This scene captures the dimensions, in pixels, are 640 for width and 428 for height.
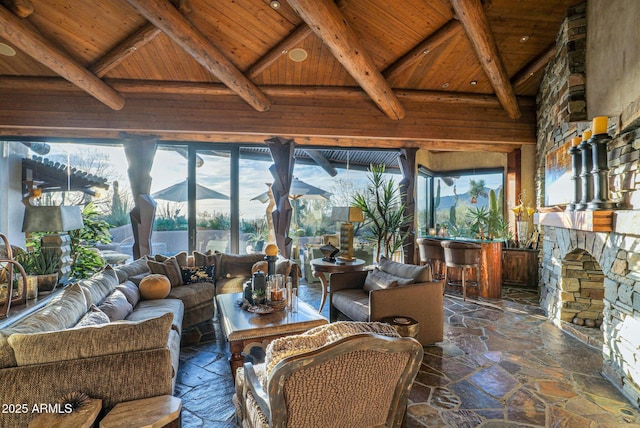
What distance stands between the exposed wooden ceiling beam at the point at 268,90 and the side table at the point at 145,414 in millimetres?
4848

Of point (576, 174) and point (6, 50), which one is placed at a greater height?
point (6, 50)

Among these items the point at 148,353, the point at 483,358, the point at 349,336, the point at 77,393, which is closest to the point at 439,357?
the point at 483,358

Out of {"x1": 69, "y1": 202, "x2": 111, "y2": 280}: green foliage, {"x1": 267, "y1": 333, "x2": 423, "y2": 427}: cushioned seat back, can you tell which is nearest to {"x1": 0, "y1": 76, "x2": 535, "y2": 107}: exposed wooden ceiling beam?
{"x1": 69, "y1": 202, "x2": 111, "y2": 280}: green foliage

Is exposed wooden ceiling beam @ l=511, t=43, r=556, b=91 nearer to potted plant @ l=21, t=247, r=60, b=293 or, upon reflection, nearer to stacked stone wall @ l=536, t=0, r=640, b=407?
stacked stone wall @ l=536, t=0, r=640, b=407

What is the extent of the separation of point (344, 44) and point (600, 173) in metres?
3.10

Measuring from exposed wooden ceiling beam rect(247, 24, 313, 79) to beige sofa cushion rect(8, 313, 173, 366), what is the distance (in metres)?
4.01

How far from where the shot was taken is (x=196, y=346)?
3.62 metres

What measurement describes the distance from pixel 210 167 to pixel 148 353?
193 inches

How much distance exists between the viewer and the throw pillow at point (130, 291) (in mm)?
3332

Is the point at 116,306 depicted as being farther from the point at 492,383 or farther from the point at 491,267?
the point at 491,267

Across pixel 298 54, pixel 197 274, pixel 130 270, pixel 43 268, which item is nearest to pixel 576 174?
pixel 298 54

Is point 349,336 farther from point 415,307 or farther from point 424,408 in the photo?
point 415,307

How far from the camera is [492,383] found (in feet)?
9.38

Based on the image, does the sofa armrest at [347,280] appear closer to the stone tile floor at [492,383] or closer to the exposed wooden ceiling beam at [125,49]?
the stone tile floor at [492,383]
